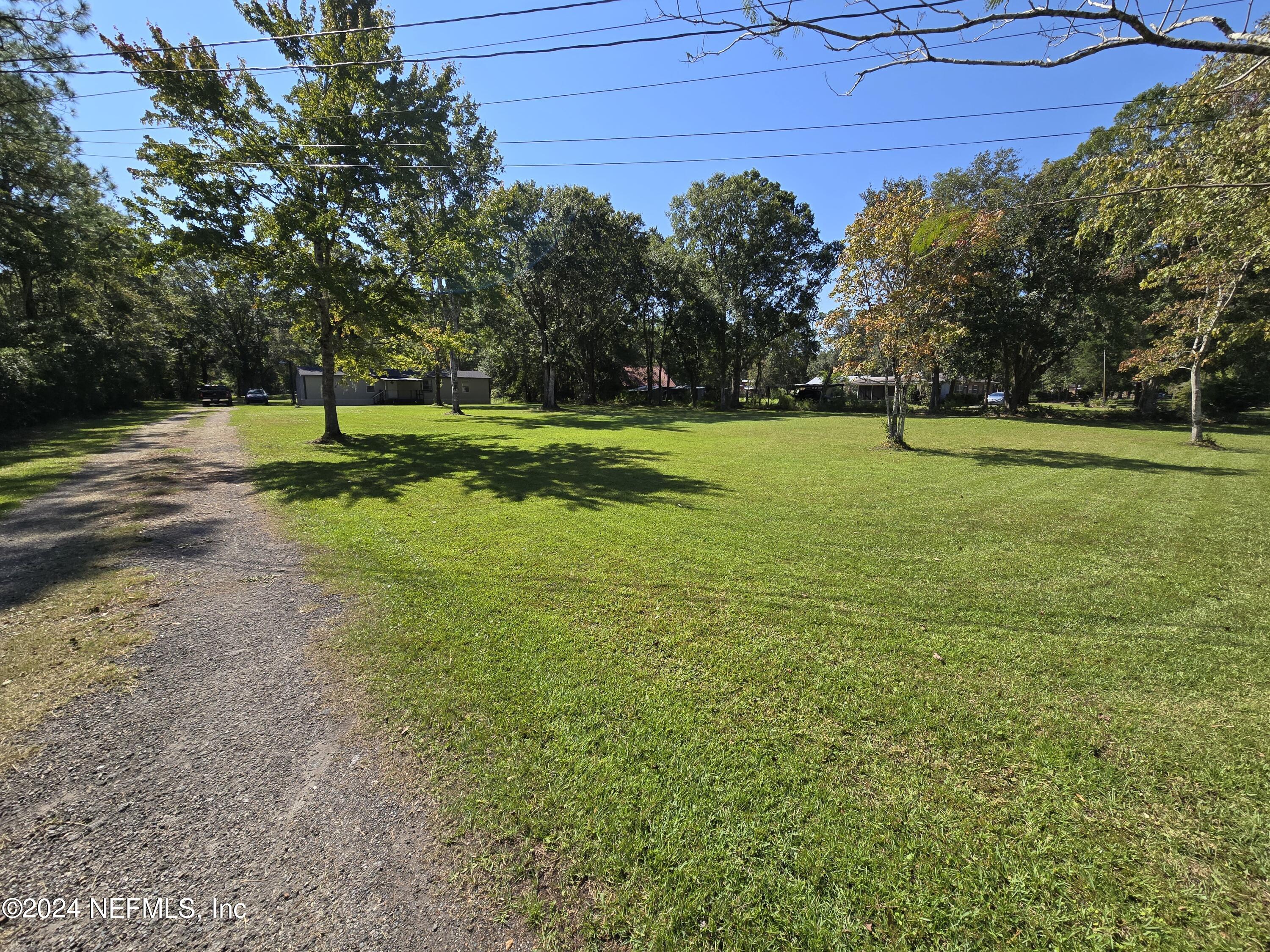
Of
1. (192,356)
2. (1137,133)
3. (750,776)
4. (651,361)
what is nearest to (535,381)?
(651,361)

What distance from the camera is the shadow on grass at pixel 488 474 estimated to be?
866 cm

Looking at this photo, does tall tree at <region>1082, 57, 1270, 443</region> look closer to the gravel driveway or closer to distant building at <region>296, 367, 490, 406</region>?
the gravel driveway

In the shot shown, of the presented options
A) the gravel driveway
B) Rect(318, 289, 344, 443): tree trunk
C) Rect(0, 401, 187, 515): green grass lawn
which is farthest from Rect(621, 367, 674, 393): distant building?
the gravel driveway

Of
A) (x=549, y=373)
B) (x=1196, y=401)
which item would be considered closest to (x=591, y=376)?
(x=549, y=373)

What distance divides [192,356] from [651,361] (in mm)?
44304

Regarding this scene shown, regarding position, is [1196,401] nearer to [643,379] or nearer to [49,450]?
[49,450]

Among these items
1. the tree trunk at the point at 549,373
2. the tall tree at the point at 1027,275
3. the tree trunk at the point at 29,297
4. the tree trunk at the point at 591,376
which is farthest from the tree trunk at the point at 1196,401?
the tree trunk at the point at 29,297

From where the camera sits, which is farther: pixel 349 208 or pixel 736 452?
pixel 736 452

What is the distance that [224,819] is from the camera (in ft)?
7.16

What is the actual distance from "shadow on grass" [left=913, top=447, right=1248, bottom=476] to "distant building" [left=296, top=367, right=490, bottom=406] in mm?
38525

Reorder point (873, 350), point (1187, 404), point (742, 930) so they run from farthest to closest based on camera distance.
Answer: point (1187, 404) < point (873, 350) < point (742, 930)

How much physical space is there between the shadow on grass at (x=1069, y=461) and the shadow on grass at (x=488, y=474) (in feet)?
31.2

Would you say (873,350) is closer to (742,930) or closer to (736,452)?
(736,452)

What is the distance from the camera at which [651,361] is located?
46.5 metres
